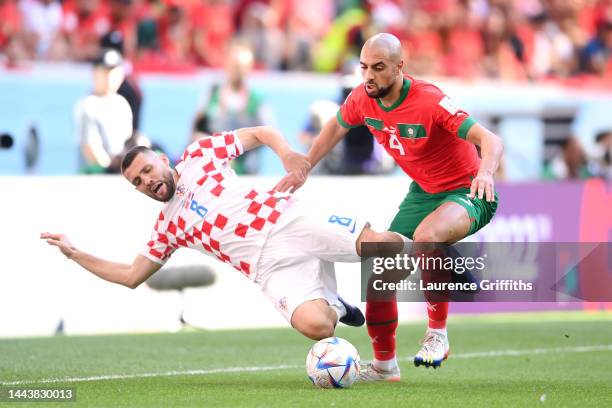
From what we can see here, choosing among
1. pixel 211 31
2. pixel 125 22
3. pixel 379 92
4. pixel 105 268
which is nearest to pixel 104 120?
pixel 125 22

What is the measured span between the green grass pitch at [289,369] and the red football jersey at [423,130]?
1.49 metres

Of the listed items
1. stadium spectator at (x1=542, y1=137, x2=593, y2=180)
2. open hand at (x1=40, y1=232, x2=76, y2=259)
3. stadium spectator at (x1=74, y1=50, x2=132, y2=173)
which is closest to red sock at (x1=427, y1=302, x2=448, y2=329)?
open hand at (x1=40, y1=232, x2=76, y2=259)

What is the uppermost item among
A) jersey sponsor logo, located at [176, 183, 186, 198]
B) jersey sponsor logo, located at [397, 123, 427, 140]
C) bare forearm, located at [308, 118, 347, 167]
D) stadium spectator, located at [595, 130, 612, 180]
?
A: jersey sponsor logo, located at [397, 123, 427, 140]

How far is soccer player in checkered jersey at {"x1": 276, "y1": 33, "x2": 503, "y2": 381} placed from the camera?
8.56 meters

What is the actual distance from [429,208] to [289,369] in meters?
1.69

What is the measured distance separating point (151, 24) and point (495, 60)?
6988 mm

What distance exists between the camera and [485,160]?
26.8 feet

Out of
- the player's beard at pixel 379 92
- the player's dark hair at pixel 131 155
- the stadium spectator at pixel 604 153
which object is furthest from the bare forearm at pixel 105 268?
the stadium spectator at pixel 604 153

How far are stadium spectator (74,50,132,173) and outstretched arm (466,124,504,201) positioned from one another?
6614 mm

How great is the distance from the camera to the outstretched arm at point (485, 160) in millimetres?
7925

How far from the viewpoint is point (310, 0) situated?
20406 millimetres

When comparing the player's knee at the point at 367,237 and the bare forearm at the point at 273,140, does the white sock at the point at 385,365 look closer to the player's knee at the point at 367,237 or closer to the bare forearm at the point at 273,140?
the player's knee at the point at 367,237

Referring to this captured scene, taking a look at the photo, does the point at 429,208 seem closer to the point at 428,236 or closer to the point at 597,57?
the point at 428,236

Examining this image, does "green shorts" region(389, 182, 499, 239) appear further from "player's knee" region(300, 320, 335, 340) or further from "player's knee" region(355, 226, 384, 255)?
"player's knee" region(300, 320, 335, 340)
